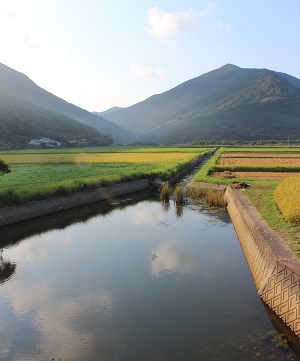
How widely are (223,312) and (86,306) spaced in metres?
4.12

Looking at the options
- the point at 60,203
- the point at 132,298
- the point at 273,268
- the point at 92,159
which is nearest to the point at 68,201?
the point at 60,203

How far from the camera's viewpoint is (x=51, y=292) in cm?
1207

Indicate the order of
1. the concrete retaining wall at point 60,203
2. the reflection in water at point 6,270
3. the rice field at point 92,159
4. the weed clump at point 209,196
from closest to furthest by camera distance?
the reflection in water at point 6,270, the concrete retaining wall at point 60,203, the weed clump at point 209,196, the rice field at point 92,159

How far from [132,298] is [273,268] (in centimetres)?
445

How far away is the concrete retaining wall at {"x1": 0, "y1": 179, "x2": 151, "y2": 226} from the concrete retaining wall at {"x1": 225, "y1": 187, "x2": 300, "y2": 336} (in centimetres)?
1365

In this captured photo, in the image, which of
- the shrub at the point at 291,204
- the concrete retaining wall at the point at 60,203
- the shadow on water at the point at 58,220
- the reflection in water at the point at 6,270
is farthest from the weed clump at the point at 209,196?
the reflection in water at the point at 6,270

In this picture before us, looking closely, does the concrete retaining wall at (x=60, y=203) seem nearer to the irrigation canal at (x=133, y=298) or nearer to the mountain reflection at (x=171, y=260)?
the irrigation canal at (x=133, y=298)

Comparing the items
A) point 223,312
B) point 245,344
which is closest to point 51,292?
point 223,312

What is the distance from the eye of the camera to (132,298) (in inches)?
447

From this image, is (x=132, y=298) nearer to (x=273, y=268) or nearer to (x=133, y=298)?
(x=133, y=298)

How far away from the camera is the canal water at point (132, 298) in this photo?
8.65 meters

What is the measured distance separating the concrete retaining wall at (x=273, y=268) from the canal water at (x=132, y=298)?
0.44 meters

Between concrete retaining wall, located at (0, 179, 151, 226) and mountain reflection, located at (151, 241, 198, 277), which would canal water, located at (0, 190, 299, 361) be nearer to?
mountain reflection, located at (151, 241, 198, 277)

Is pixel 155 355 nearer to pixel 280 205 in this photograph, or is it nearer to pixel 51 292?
pixel 51 292
